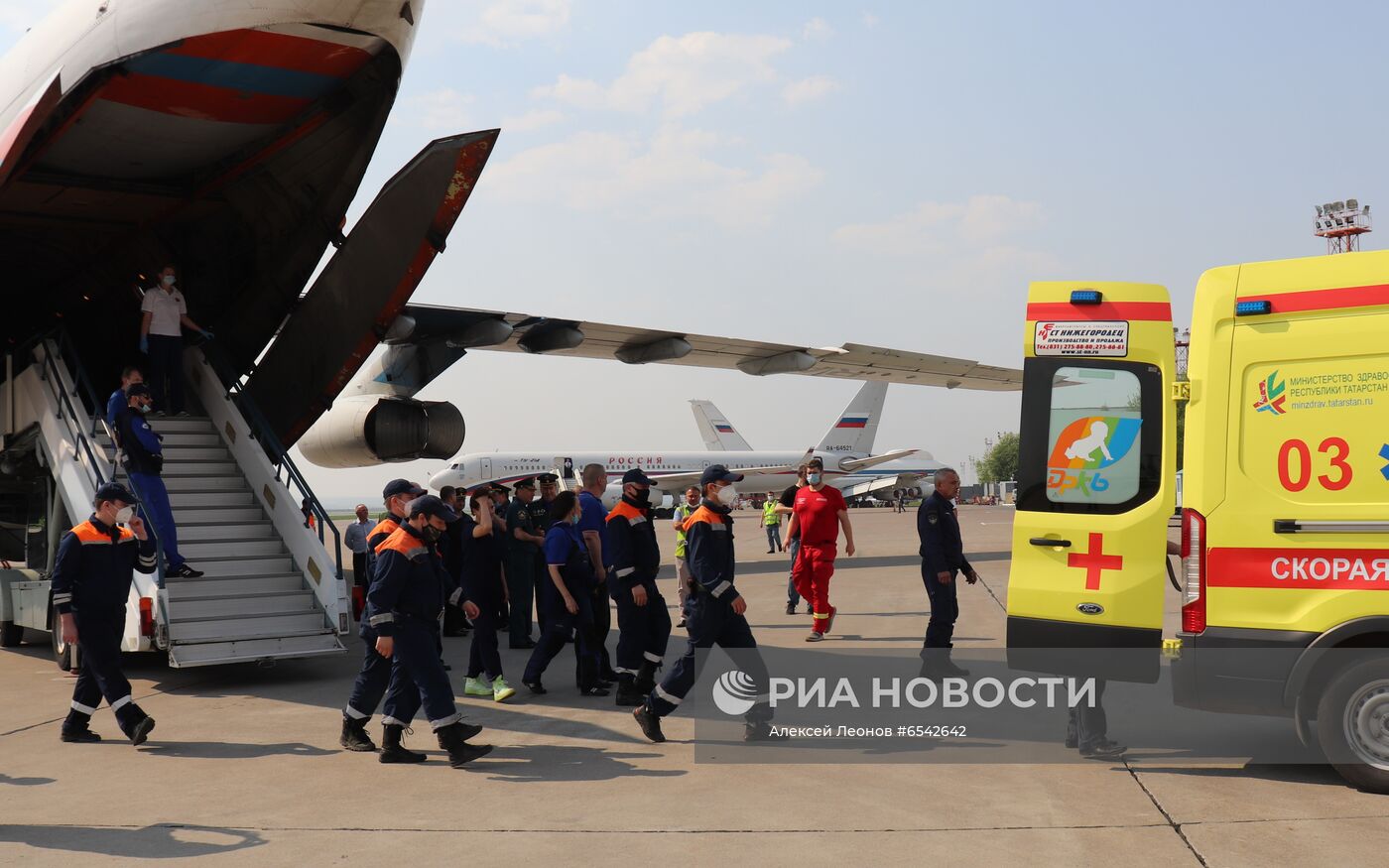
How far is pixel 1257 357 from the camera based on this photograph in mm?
5812

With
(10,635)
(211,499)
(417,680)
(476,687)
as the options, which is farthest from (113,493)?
(10,635)

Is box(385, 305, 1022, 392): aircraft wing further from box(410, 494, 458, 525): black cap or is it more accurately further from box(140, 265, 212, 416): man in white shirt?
box(410, 494, 458, 525): black cap

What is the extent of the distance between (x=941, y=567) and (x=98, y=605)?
588cm

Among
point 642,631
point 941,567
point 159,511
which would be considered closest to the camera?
point 642,631

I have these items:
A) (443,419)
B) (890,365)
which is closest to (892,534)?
(890,365)

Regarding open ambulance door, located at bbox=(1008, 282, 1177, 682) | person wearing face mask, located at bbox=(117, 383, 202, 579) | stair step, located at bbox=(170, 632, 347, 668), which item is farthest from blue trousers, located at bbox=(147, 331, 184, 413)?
open ambulance door, located at bbox=(1008, 282, 1177, 682)

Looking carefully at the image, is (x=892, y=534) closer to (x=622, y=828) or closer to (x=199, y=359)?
(x=199, y=359)

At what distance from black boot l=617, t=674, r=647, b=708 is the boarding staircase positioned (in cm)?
279

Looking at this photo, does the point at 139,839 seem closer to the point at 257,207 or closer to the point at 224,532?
the point at 224,532

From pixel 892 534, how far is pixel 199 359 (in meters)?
25.2

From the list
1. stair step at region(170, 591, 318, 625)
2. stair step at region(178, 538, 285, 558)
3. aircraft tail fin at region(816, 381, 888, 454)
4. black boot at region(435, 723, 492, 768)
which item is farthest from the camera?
aircraft tail fin at region(816, 381, 888, 454)

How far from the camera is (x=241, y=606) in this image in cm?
977

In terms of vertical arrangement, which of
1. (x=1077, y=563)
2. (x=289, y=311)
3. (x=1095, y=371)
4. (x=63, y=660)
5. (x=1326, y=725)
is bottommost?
(x=63, y=660)

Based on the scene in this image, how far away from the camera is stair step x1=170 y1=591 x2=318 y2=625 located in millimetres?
9422
